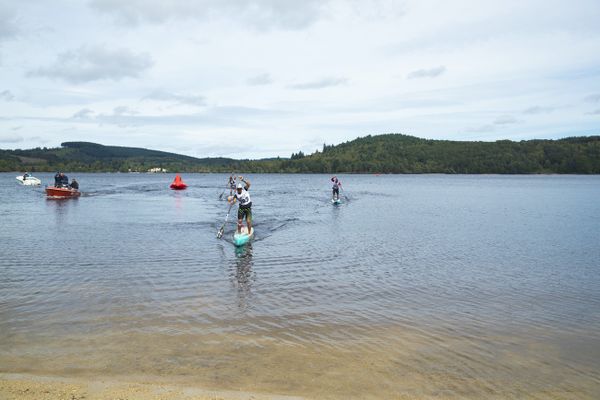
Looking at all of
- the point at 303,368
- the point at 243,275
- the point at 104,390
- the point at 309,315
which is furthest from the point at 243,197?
the point at 104,390

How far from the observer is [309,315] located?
31.3 ft

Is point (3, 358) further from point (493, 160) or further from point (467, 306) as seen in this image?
point (493, 160)

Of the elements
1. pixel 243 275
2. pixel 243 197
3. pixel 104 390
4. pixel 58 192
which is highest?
pixel 243 197

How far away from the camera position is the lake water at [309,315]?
668cm

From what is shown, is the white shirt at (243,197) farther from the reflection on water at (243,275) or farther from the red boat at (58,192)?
the red boat at (58,192)

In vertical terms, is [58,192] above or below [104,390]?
above

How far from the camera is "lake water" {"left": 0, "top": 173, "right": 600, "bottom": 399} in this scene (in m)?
6.68

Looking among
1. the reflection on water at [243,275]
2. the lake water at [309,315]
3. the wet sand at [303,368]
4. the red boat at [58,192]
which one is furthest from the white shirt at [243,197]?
the red boat at [58,192]

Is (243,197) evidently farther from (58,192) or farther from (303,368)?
(58,192)

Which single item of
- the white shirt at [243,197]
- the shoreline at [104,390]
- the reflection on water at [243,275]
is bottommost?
the reflection on water at [243,275]

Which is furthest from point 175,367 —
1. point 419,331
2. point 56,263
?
point 56,263

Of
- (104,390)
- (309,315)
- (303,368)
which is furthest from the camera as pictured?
(309,315)

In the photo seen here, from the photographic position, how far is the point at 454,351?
25.5 feet

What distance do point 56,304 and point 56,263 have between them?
203 inches
